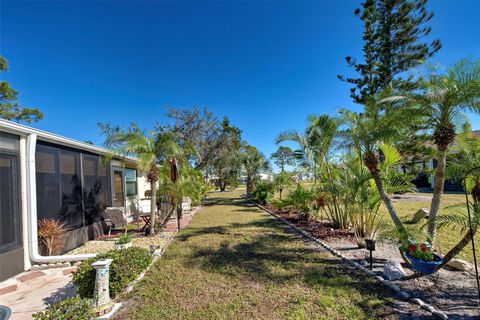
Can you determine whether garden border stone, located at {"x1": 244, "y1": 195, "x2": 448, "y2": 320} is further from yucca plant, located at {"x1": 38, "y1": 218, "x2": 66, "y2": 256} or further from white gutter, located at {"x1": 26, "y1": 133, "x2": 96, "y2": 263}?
yucca plant, located at {"x1": 38, "y1": 218, "x2": 66, "y2": 256}

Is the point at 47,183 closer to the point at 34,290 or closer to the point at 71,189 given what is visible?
the point at 71,189

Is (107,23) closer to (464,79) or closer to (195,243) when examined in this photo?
(195,243)

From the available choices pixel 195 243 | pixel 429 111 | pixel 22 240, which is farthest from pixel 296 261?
pixel 22 240

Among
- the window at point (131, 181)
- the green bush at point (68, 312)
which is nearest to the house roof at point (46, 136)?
the window at point (131, 181)

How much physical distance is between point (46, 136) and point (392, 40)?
65.0ft

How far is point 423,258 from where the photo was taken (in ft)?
11.0

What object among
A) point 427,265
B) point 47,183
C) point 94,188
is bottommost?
point 427,265

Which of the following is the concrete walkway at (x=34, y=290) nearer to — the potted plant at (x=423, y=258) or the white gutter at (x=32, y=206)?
the white gutter at (x=32, y=206)

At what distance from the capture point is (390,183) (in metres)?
5.40

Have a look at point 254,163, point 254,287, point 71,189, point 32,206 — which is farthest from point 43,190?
point 254,163

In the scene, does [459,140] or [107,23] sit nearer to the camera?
[459,140]

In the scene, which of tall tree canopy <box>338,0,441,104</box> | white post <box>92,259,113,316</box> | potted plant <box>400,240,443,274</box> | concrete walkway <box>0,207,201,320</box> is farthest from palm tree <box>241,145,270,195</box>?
white post <box>92,259,113,316</box>

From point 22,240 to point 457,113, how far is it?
895 cm

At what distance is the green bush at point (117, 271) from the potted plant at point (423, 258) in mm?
4712
